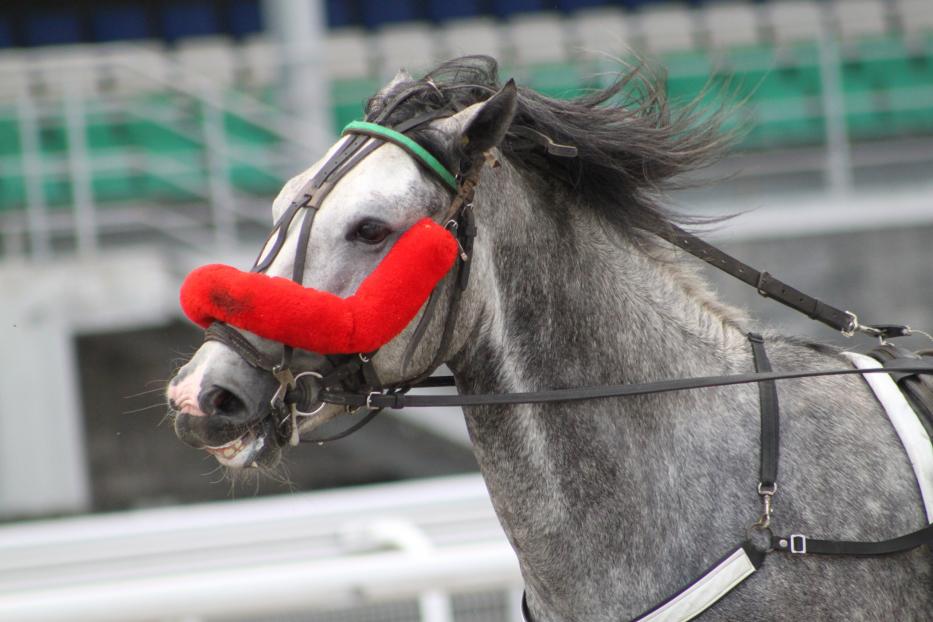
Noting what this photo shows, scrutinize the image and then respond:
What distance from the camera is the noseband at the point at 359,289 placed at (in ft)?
7.16

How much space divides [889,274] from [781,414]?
659 cm

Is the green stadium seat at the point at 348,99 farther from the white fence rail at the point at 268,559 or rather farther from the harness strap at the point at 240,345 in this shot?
the harness strap at the point at 240,345

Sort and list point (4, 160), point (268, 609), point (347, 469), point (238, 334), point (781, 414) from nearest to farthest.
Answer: point (238, 334)
point (781, 414)
point (268, 609)
point (4, 160)
point (347, 469)

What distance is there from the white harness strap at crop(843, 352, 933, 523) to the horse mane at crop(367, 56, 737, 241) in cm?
53

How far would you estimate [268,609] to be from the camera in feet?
11.5

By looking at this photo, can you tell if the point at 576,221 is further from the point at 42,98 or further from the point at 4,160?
the point at 42,98

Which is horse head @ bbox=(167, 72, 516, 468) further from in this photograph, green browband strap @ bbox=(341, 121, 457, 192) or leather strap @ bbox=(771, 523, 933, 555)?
leather strap @ bbox=(771, 523, 933, 555)

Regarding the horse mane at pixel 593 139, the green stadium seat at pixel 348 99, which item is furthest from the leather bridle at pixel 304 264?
the green stadium seat at pixel 348 99

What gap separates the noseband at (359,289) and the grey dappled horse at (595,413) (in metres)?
0.02

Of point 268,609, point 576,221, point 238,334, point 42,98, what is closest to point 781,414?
point 576,221

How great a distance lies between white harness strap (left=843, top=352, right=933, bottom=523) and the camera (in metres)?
2.37

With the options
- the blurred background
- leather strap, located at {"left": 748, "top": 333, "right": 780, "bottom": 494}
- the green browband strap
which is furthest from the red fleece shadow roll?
the blurred background

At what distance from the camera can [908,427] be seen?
7.91 ft

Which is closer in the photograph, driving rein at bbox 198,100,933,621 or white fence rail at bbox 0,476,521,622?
driving rein at bbox 198,100,933,621
